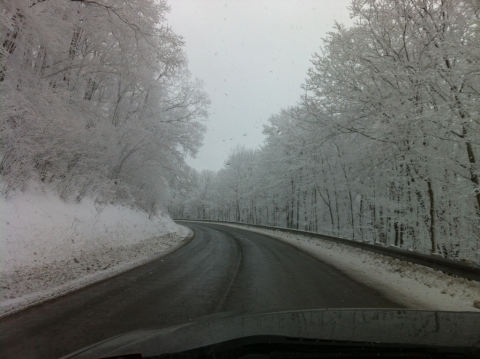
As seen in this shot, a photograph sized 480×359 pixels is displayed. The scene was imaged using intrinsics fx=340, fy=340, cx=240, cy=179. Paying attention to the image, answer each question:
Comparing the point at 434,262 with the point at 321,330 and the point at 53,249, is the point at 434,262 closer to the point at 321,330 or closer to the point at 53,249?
the point at 321,330

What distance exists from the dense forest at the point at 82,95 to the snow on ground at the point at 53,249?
0.74 metres

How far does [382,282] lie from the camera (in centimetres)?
831

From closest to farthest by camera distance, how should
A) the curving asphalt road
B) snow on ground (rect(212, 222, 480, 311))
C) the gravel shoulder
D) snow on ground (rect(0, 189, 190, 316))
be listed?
1. the curving asphalt road
2. the gravel shoulder
3. snow on ground (rect(212, 222, 480, 311))
4. snow on ground (rect(0, 189, 190, 316))

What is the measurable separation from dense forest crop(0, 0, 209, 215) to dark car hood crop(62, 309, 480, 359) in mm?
8289

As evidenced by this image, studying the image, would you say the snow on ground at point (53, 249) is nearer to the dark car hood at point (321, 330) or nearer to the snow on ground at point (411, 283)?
the dark car hood at point (321, 330)

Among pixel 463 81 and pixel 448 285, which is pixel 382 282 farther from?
pixel 463 81

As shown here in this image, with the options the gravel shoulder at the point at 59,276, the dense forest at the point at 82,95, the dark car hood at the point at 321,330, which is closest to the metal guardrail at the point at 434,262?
the dark car hood at the point at 321,330

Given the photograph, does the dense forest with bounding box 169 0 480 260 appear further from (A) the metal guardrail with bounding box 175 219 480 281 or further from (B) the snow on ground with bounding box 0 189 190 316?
(B) the snow on ground with bounding box 0 189 190 316

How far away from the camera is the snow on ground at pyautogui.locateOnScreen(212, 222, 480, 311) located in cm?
637

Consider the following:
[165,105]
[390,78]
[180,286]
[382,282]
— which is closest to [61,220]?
[180,286]

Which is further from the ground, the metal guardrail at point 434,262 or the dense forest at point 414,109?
the dense forest at point 414,109

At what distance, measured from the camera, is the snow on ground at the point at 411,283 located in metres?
6.37

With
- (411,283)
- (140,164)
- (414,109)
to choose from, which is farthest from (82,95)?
(411,283)

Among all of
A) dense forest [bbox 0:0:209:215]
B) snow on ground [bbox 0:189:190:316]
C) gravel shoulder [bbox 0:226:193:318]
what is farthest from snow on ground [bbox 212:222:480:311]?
dense forest [bbox 0:0:209:215]
